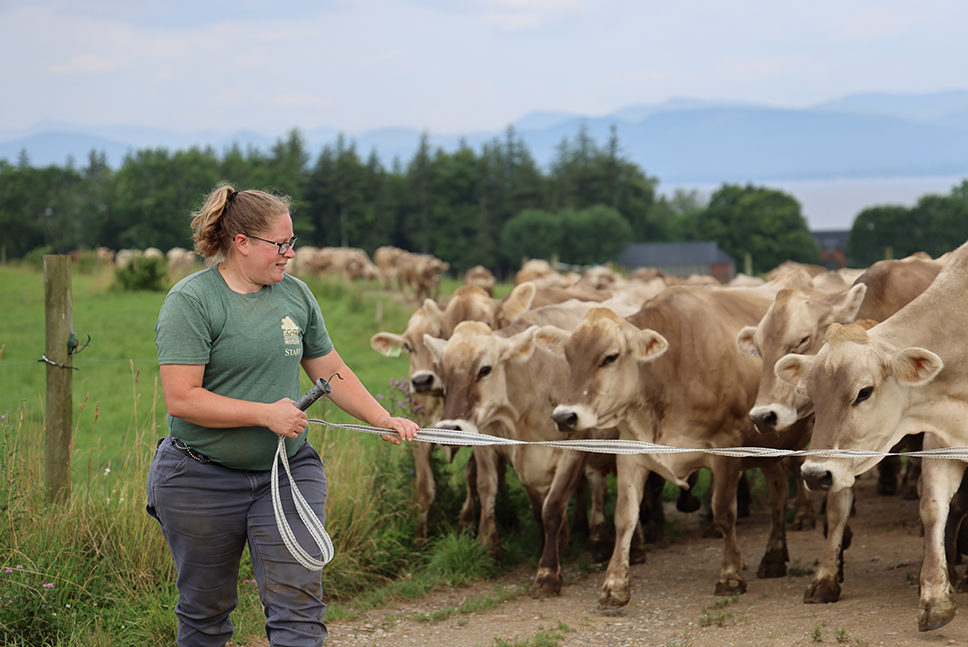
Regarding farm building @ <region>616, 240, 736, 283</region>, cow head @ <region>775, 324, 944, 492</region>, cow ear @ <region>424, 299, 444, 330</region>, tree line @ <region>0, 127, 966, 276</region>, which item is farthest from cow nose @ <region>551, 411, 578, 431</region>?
farm building @ <region>616, 240, 736, 283</region>

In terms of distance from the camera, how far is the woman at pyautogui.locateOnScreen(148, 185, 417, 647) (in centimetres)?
341

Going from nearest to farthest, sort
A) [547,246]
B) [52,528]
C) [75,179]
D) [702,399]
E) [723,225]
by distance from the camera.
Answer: [52,528], [702,399], [547,246], [723,225], [75,179]

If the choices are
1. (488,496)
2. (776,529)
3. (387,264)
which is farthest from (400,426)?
(387,264)

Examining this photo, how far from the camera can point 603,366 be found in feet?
19.8

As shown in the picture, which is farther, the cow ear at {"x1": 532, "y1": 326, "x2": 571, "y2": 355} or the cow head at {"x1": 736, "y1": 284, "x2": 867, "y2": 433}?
the cow ear at {"x1": 532, "y1": 326, "x2": 571, "y2": 355}

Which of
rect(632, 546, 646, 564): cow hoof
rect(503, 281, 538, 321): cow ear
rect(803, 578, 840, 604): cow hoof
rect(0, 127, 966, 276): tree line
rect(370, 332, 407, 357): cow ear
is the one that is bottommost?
rect(632, 546, 646, 564): cow hoof

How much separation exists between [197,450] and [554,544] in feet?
11.2

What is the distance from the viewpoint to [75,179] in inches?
3834

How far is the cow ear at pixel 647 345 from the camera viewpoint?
19.7ft

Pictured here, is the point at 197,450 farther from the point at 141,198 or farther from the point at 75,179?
the point at 75,179

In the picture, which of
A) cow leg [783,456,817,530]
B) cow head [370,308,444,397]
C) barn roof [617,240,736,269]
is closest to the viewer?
cow head [370,308,444,397]

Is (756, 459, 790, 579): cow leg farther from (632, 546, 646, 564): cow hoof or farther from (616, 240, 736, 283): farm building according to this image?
(616, 240, 736, 283): farm building

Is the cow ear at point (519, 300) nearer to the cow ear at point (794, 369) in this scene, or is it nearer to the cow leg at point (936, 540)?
the cow ear at point (794, 369)

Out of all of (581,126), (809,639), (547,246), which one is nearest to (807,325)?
(809,639)
